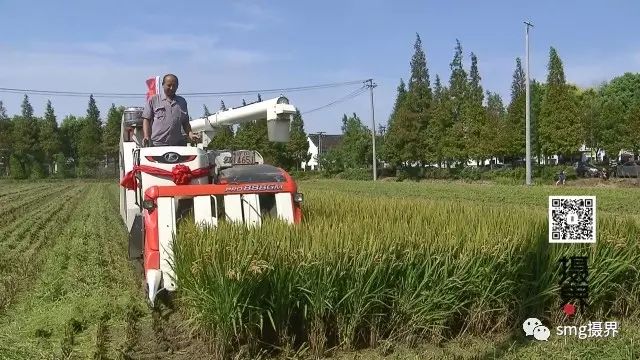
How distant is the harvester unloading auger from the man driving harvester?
0.34 metres

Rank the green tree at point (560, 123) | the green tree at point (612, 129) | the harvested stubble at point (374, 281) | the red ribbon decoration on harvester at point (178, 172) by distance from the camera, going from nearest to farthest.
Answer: the harvested stubble at point (374, 281), the red ribbon decoration on harvester at point (178, 172), the green tree at point (560, 123), the green tree at point (612, 129)

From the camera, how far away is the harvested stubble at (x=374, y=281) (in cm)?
515

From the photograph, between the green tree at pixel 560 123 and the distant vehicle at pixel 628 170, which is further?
the green tree at pixel 560 123

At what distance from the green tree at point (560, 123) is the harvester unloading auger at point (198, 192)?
3819cm

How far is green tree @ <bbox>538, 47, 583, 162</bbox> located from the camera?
42219 millimetres

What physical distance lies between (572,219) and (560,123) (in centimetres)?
3968

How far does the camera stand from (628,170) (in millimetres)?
37781

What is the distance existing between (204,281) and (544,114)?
141 ft

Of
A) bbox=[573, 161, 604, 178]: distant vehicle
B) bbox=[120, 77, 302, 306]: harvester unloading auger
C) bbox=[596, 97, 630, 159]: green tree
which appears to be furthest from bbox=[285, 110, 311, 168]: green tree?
bbox=[120, 77, 302, 306]: harvester unloading auger

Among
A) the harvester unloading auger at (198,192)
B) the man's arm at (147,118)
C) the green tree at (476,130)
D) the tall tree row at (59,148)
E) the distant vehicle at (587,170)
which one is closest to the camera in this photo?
the harvester unloading auger at (198,192)

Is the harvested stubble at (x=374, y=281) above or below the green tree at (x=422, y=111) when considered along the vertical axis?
below

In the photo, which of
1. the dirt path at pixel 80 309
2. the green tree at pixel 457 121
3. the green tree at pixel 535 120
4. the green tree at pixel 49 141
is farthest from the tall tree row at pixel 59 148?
the dirt path at pixel 80 309

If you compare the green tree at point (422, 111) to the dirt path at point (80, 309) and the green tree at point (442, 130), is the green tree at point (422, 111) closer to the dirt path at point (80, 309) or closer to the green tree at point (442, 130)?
the green tree at point (442, 130)

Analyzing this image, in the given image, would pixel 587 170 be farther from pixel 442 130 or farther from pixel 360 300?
pixel 360 300
